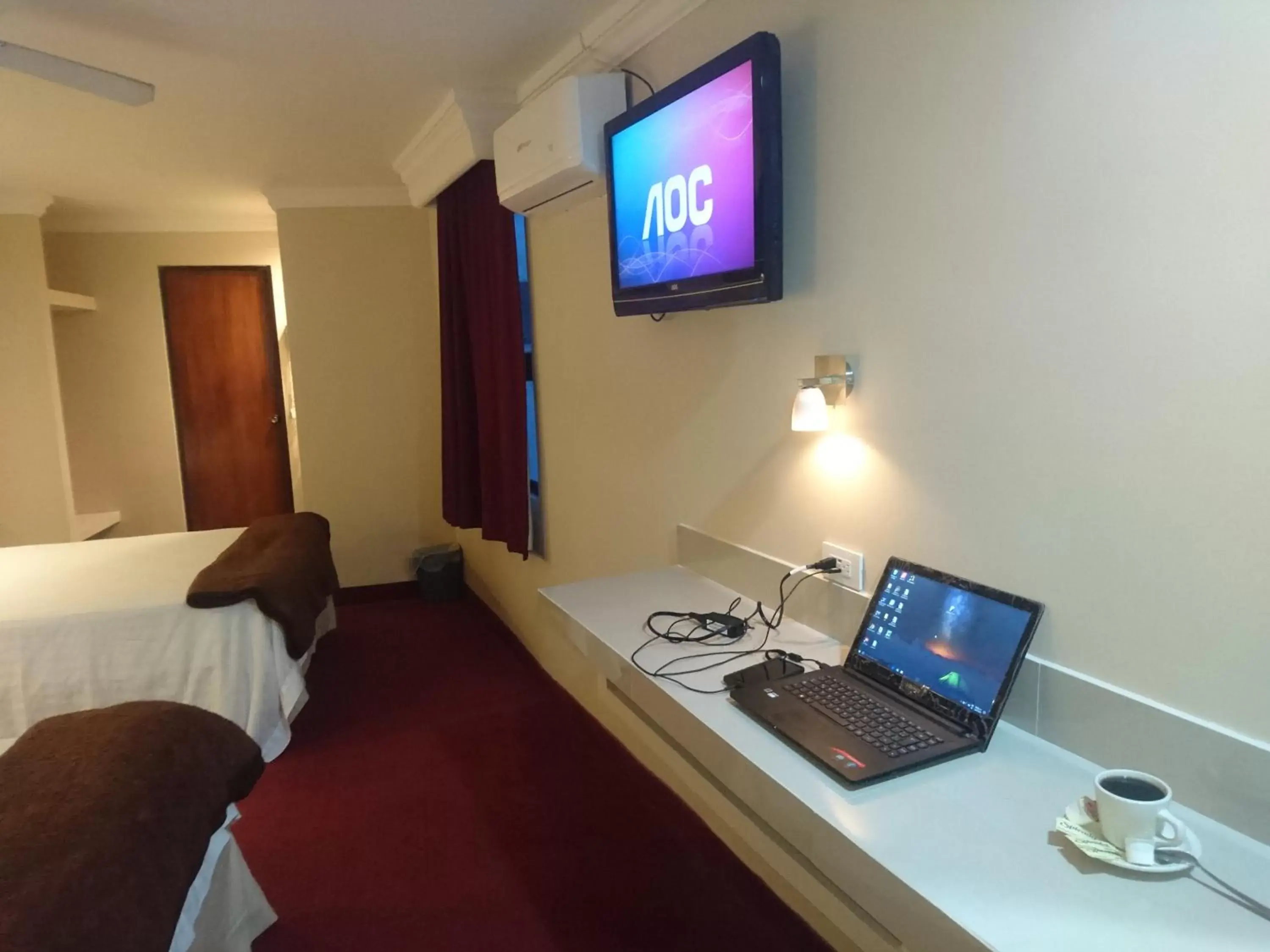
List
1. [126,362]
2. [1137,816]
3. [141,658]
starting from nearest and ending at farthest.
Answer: [1137,816], [141,658], [126,362]

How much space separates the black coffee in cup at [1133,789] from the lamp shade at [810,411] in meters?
0.80

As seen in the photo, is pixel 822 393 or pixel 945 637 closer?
pixel 945 637

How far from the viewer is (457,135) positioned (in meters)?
3.17

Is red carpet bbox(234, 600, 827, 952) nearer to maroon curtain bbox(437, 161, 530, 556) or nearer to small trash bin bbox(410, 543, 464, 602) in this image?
maroon curtain bbox(437, 161, 530, 556)

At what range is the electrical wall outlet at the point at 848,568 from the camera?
66.9 inches

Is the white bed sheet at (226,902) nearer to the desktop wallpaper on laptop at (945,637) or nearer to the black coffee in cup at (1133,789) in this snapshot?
the desktop wallpaper on laptop at (945,637)

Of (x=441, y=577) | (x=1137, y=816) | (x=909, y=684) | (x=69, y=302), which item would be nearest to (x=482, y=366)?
(x=441, y=577)

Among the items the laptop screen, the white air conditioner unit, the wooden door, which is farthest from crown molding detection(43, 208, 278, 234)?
the laptop screen

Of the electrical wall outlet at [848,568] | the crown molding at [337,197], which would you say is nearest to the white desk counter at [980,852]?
the electrical wall outlet at [848,568]

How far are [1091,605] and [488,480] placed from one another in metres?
2.70

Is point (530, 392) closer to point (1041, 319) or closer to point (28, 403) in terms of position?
point (1041, 319)

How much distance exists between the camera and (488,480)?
3613 mm

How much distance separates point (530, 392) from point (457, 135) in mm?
1002

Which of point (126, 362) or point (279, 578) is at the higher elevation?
point (126, 362)
